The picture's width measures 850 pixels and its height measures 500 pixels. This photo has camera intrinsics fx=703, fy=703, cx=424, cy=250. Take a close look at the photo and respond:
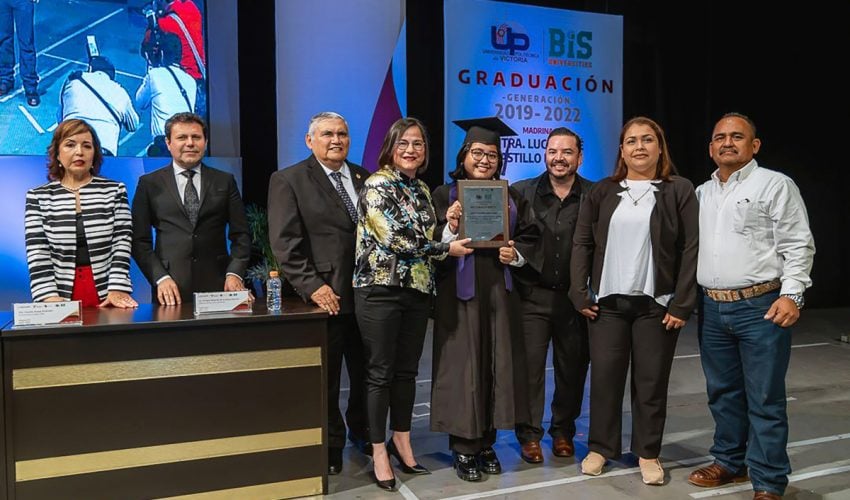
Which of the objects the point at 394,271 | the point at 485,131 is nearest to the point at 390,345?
the point at 394,271

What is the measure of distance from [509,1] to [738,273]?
15.4 ft

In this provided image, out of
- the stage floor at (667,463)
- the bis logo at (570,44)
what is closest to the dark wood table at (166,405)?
the stage floor at (667,463)

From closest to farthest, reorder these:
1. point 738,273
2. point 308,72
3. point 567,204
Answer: point 738,273 < point 567,204 < point 308,72

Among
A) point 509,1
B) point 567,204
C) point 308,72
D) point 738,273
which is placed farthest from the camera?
point 509,1

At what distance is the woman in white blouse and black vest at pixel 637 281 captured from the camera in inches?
116

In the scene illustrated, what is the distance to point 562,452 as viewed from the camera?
336 cm

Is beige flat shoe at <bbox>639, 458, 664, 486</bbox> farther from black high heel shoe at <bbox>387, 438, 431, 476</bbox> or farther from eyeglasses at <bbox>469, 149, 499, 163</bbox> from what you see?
eyeglasses at <bbox>469, 149, 499, 163</bbox>

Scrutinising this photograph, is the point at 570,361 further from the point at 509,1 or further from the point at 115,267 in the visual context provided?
the point at 509,1

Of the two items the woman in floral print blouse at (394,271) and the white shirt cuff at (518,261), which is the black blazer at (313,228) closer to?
the woman in floral print blouse at (394,271)

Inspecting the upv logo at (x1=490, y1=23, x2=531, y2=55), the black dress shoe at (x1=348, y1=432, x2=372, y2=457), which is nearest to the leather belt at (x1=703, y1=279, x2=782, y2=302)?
the black dress shoe at (x1=348, y1=432, x2=372, y2=457)

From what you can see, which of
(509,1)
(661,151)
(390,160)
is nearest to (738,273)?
(661,151)

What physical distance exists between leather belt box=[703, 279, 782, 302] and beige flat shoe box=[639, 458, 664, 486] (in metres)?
0.78

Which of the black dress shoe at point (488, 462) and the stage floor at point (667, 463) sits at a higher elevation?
the black dress shoe at point (488, 462)

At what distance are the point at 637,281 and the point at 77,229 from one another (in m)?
2.31
